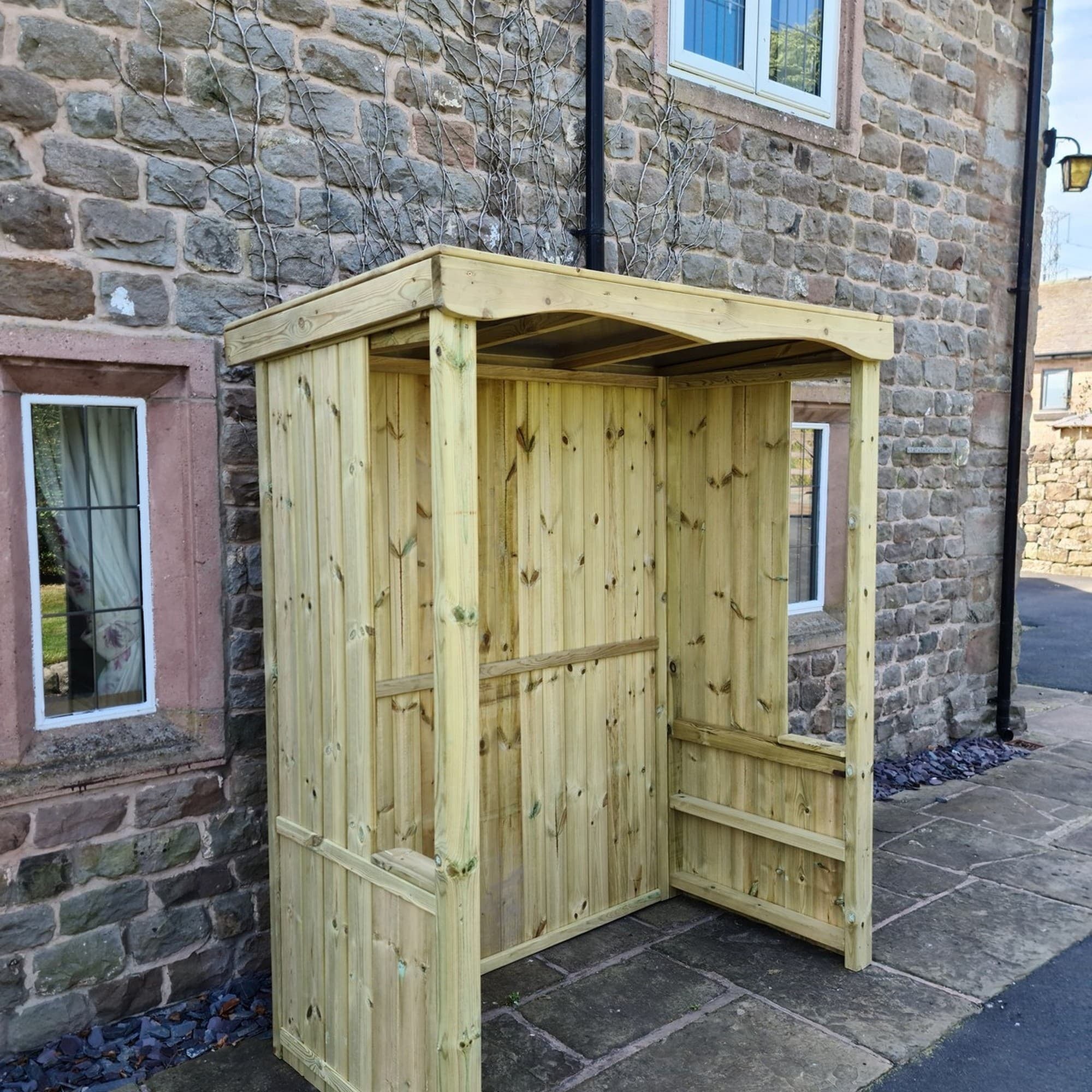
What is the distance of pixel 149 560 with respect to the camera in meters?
3.64

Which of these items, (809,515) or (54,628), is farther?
(809,515)

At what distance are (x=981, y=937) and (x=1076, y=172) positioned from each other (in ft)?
21.4

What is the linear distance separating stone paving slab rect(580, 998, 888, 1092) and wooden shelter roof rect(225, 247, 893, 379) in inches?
95.5

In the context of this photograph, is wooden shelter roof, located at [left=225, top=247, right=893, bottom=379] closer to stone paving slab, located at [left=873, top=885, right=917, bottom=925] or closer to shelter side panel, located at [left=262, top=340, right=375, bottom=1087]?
shelter side panel, located at [left=262, top=340, right=375, bottom=1087]

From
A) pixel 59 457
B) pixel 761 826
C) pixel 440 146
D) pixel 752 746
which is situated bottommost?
pixel 761 826

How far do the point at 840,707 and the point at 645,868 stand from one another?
224 cm

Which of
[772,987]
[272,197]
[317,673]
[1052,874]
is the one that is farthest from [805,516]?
[317,673]

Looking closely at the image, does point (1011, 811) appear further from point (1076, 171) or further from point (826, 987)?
point (1076, 171)

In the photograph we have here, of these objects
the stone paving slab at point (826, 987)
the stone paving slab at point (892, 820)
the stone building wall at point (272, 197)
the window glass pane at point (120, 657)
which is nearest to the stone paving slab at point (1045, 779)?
the stone paving slab at point (892, 820)

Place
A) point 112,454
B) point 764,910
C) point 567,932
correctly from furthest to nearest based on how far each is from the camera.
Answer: point 764,910 < point 567,932 < point 112,454

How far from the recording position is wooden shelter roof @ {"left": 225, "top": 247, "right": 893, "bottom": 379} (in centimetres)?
261

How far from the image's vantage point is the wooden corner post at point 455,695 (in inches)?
102

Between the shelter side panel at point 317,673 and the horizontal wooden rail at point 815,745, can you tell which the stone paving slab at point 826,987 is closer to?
the horizontal wooden rail at point 815,745

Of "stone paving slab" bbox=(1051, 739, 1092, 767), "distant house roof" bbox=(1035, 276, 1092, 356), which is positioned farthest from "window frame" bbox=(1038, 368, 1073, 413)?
"stone paving slab" bbox=(1051, 739, 1092, 767)
